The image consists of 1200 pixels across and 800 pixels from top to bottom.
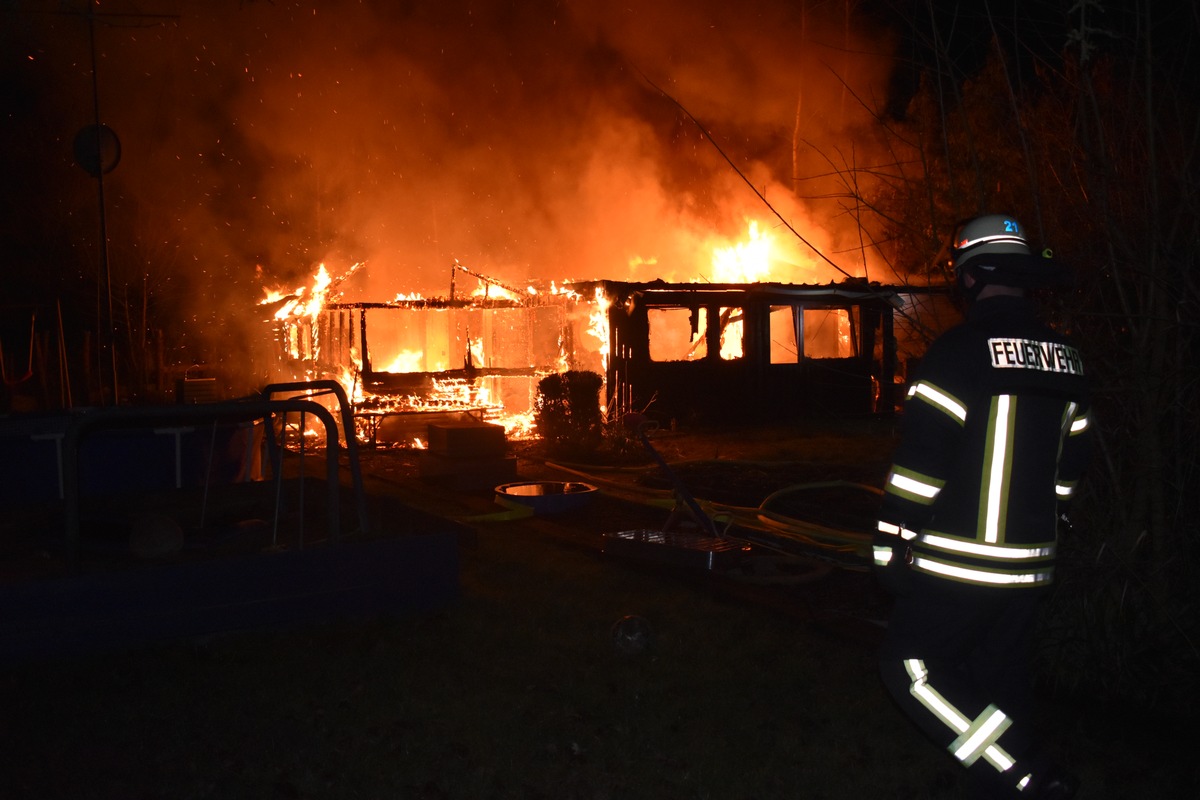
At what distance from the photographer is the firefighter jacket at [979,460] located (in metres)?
3.00

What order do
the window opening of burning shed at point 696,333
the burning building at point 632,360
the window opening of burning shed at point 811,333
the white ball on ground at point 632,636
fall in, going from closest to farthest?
the white ball on ground at point 632,636
the burning building at point 632,360
the window opening of burning shed at point 696,333
the window opening of burning shed at point 811,333

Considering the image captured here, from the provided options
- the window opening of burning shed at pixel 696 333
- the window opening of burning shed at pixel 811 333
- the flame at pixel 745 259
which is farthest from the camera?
the flame at pixel 745 259

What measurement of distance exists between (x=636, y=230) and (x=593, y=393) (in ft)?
39.2

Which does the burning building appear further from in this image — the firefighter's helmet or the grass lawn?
the firefighter's helmet

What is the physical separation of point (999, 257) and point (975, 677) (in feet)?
4.85

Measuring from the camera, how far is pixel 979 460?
9.96 ft

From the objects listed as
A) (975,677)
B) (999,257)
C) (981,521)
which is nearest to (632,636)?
(975,677)

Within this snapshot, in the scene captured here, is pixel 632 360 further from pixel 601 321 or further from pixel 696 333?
pixel 696 333

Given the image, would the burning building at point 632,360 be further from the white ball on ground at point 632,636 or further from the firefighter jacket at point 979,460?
the firefighter jacket at point 979,460

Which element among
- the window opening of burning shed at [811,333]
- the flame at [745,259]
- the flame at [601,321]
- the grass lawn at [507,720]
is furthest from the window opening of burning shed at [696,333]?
the grass lawn at [507,720]

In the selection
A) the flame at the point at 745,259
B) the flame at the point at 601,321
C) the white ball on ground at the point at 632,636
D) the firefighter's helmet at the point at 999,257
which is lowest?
the white ball on ground at the point at 632,636

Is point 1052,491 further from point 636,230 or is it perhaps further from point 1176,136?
point 636,230

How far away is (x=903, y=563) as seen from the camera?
3.10 meters

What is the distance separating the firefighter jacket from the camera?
3.00m
